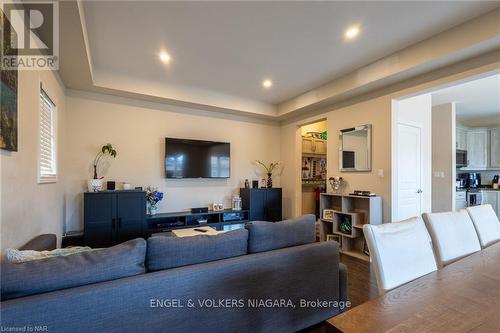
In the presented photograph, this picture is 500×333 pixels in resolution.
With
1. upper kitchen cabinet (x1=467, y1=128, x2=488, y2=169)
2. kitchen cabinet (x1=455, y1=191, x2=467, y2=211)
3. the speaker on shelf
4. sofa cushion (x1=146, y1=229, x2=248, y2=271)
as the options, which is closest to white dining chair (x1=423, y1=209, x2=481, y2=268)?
sofa cushion (x1=146, y1=229, x2=248, y2=271)

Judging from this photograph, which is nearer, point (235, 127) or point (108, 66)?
point (108, 66)

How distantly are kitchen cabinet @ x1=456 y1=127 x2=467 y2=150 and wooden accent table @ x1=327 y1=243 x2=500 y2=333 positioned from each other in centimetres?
614

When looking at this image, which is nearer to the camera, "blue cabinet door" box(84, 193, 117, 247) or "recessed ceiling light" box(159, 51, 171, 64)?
"recessed ceiling light" box(159, 51, 171, 64)

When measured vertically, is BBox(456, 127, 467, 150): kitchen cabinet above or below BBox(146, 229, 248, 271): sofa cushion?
above

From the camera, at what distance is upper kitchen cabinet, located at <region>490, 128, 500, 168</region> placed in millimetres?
5645

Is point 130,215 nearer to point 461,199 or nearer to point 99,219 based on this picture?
point 99,219

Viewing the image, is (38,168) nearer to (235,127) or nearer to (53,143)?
(53,143)

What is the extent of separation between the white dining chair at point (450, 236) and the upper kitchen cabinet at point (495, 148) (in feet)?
18.9

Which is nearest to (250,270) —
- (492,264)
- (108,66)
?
(492,264)

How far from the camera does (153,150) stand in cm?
418

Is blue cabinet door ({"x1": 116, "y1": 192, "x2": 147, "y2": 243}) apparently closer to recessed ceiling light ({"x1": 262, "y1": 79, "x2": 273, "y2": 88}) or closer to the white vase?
the white vase

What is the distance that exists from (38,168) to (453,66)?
450 centimetres

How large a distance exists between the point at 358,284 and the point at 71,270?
8.83ft

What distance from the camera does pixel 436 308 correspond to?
88cm
